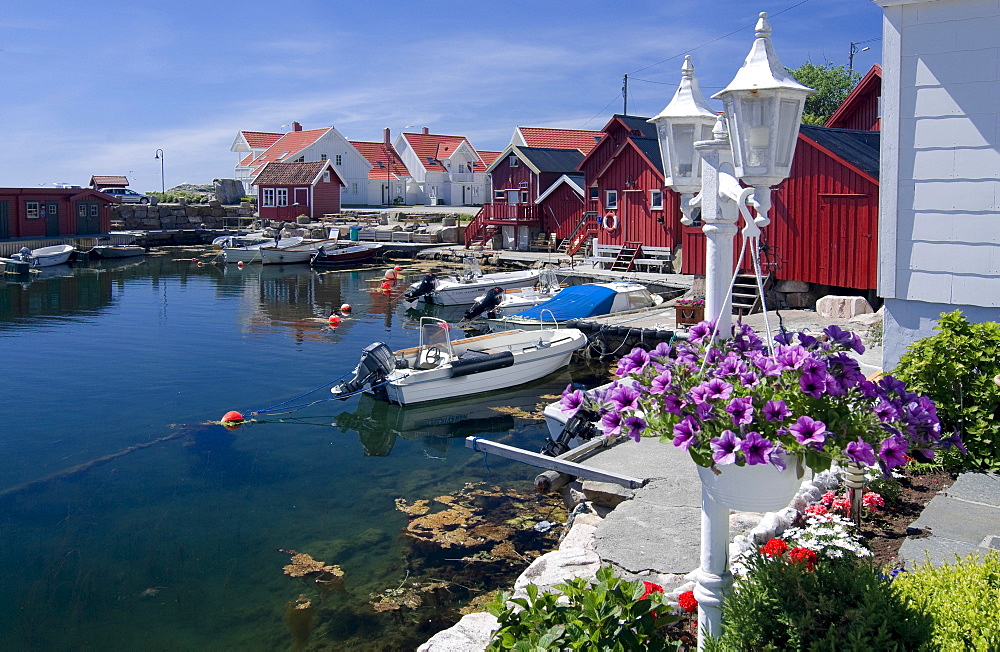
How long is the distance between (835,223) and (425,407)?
35.4ft

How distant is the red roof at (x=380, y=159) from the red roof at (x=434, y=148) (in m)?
2.48

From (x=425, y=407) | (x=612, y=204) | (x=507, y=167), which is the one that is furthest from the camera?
(x=507, y=167)

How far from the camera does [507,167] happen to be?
43906 millimetres

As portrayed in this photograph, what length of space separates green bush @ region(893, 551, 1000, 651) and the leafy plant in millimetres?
90

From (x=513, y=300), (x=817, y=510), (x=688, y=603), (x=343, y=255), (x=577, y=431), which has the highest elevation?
(x=343, y=255)

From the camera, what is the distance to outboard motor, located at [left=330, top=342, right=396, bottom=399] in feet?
52.1

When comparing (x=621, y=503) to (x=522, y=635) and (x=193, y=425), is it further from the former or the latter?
(x=193, y=425)

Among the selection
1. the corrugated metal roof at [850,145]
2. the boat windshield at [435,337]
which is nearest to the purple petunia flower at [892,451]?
the boat windshield at [435,337]

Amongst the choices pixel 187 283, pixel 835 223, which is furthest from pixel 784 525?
pixel 187 283

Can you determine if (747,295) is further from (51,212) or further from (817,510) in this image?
(51,212)

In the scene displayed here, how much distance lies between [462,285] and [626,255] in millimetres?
7407

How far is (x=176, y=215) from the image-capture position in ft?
201

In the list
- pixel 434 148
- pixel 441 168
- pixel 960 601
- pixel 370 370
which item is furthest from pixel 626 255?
pixel 434 148

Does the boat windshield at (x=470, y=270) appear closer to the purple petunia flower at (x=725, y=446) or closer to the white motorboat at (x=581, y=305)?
the white motorboat at (x=581, y=305)
